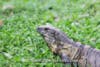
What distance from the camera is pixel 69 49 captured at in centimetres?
520

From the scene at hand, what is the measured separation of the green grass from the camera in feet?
18.7

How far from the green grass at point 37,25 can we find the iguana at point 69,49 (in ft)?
0.73

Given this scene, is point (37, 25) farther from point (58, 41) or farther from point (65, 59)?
point (65, 59)

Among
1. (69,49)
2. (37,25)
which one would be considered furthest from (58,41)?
Answer: (37,25)

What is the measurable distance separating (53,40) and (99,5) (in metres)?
2.72

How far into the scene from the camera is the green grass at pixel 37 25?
5.70 m

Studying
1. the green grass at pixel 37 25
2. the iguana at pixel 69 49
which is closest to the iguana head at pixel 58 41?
the iguana at pixel 69 49

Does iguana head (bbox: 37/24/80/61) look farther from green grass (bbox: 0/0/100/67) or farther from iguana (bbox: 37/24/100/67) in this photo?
green grass (bbox: 0/0/100/67)

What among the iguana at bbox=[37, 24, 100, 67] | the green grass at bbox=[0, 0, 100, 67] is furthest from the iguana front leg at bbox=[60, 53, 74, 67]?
the green grass at bbox=[0, 0, 100, 67]

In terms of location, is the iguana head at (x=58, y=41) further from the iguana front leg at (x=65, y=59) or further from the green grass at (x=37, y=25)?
the green grass at (x=37, y=25)

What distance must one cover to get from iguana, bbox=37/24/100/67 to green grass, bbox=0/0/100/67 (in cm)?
22

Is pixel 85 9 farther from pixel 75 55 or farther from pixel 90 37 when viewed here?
pixel 75 55

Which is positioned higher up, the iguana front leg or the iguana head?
the iguana head

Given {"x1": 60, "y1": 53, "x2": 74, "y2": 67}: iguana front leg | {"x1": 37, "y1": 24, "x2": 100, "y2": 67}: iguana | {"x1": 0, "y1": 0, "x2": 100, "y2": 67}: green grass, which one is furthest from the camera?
{"x1": 0, "y1": 0, "x2": 100, "y2": 67}: green grass
